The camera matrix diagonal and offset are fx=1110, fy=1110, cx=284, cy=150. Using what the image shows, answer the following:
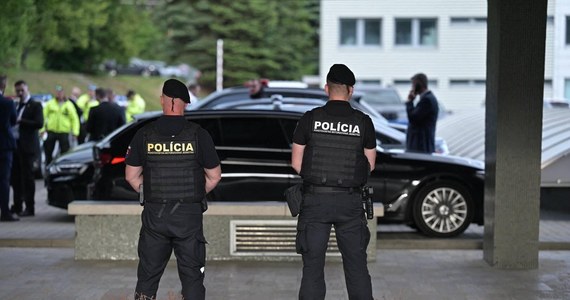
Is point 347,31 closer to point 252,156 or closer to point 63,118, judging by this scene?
point 63,118

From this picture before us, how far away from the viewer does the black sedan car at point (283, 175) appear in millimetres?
12305

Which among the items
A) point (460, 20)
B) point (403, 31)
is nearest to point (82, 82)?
point (403, 31)

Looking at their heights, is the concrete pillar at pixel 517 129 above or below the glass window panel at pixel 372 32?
below

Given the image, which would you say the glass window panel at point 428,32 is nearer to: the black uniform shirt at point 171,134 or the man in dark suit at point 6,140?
the man in dark suit at point 6,140

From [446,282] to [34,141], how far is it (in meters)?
6.82

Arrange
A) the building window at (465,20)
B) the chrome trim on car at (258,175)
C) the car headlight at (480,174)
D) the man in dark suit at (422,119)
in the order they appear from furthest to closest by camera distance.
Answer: the building window at (465,20) → the man in dark suit at (422,119) → the car headlight at (480,174) → the chrome trim on car at (258,175)

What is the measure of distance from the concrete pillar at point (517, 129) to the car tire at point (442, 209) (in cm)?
214

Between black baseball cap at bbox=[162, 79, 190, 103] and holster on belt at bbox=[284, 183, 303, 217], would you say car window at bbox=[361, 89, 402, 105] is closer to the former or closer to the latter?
holster on belt at bbox=[284, 183, 303, 217]

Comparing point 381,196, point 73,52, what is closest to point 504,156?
point 381,196

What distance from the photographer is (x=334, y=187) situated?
753 cm

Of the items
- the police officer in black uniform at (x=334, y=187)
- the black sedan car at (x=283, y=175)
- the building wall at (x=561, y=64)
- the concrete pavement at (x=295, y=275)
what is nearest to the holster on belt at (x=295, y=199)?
the police officer in black uniform at (x=334, y=187)

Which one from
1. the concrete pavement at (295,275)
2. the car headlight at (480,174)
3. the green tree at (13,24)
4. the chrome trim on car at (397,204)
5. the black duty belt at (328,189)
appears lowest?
the concrete pavement at (295,275)

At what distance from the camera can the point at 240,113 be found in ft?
42.1

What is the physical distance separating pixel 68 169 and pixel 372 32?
133ft
